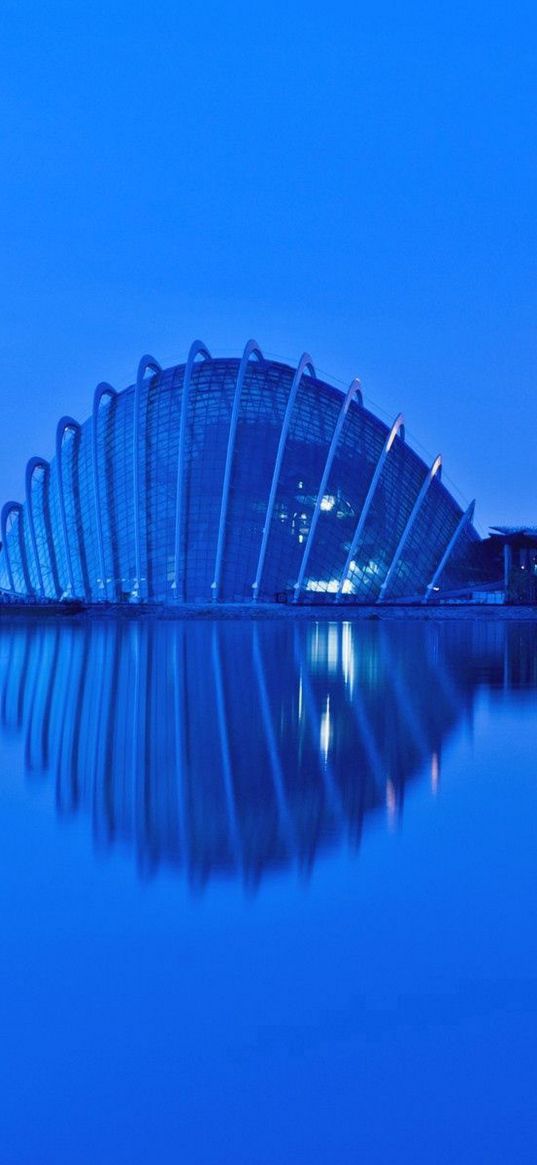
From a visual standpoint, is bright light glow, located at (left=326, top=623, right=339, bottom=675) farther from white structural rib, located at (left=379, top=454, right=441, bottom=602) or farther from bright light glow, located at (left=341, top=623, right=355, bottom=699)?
white structural rib, located at (left=379, top=454, right=441, bottom=602)

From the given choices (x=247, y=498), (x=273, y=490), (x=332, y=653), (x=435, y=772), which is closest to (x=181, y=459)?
(x=247, y=498)

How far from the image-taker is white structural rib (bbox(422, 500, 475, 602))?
271ft

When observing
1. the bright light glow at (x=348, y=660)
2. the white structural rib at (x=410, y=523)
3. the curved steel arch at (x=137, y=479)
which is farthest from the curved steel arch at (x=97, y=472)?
the bright light glow at (x=348, y=660)

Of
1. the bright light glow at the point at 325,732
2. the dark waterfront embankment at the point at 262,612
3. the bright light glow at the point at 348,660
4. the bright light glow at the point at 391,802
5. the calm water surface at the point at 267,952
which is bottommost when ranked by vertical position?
the calm water surface at the point at 267,952

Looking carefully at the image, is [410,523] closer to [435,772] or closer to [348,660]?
[348,660]

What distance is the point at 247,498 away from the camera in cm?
7831

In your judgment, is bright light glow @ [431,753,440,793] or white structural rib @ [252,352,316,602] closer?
bright light glow @ [431,753,440,793]

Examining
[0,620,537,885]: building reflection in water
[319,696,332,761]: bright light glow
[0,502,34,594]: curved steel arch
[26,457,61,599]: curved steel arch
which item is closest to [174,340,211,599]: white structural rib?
[26,457,61,599]: curved steel arch

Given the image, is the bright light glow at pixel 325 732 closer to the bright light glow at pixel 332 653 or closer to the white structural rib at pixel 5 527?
the bright light glow at pixel 332 653

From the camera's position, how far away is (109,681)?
67.0ft

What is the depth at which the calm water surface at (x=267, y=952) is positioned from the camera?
3664mm

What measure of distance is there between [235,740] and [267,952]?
→ 7.45 meters

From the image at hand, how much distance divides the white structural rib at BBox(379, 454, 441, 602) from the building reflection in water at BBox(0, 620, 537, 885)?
51.5 m

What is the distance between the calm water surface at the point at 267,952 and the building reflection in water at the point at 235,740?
0.05 metres
